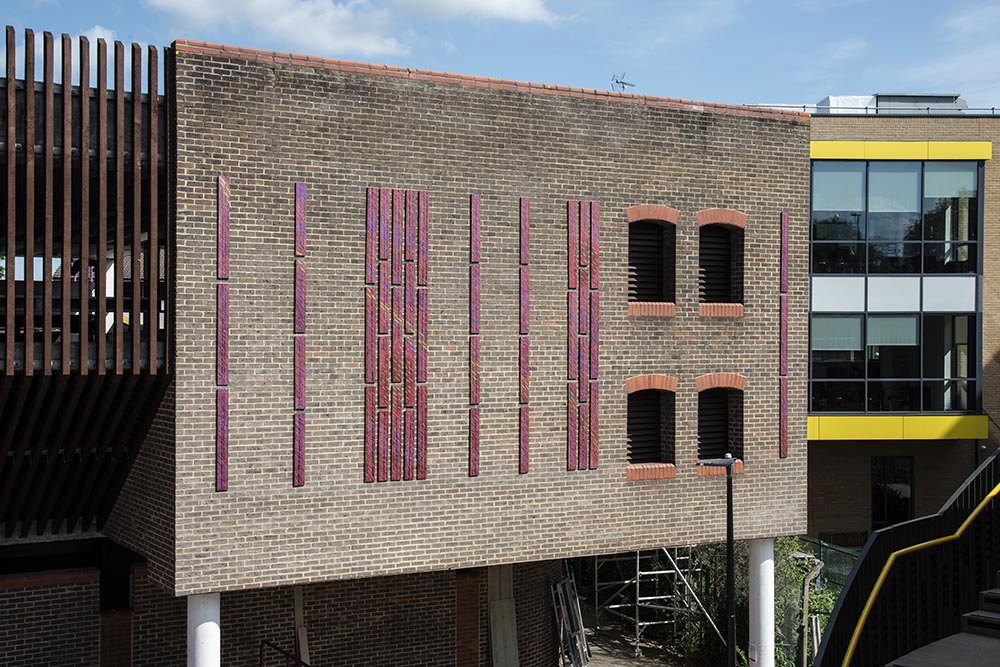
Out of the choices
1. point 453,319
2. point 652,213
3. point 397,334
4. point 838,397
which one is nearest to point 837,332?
point 838,397

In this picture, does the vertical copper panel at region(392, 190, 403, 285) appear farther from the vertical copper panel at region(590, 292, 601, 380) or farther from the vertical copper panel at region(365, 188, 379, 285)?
the vertical copper panel at region(590, 292, 601, 380)

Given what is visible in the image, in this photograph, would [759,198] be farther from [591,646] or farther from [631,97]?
[591,646]

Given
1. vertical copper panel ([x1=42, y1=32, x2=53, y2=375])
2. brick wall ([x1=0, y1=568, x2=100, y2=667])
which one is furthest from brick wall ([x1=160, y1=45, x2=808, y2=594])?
brick wall ([x1=0, y1=568, x2=100, y2=667])

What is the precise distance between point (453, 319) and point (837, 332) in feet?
48.7

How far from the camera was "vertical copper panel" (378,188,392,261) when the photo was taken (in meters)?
16.5

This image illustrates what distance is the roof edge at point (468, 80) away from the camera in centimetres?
1535

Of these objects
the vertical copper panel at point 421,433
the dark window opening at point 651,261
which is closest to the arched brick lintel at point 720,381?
the dark window opening at point 651,261

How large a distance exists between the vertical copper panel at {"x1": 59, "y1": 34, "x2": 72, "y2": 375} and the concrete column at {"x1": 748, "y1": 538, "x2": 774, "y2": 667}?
12689 mm

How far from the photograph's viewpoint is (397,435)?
16766 mm

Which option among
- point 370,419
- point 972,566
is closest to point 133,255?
point 370,419

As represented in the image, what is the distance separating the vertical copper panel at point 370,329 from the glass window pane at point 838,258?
15.7 metres

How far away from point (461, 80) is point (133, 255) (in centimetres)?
582

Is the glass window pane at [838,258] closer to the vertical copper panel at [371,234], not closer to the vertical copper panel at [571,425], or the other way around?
the vertical copper panel at [571,425]

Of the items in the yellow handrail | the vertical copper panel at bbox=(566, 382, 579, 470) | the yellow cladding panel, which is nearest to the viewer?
the yellow handrail
